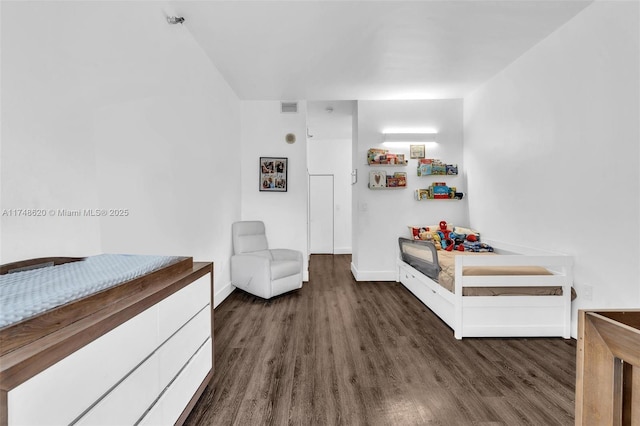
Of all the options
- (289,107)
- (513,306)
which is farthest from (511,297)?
(289,107)

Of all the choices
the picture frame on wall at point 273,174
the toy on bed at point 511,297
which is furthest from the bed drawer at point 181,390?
the picture frame on wall at point 273,174

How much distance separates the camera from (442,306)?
8.91ft

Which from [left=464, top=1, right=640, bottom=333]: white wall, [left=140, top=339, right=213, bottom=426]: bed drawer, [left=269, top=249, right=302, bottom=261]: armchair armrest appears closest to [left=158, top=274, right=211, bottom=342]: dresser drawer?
[left=140, top=339, right=213, bottom=426]: bed drawer

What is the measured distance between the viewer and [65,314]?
2.60 feet

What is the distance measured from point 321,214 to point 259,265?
351cm

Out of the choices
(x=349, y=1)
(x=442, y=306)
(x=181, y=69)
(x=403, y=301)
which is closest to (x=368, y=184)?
(x=403, y=301)

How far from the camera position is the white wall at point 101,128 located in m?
1.14

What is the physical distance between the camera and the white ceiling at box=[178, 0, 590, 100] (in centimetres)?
223

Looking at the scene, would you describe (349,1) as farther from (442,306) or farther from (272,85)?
(442,306)

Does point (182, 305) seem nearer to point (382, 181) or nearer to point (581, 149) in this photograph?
point (581, 149)

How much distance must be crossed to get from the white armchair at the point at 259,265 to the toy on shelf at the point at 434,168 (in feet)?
7.19

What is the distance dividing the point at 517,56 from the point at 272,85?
280 centimetres

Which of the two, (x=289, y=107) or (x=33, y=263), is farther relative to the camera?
(x=289, y=107)

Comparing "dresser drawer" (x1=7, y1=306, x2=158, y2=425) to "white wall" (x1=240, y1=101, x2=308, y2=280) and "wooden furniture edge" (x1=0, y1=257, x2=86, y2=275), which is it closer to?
"wooden furniture edge" (x1=0, y1=257, x2=86, y2=275)
